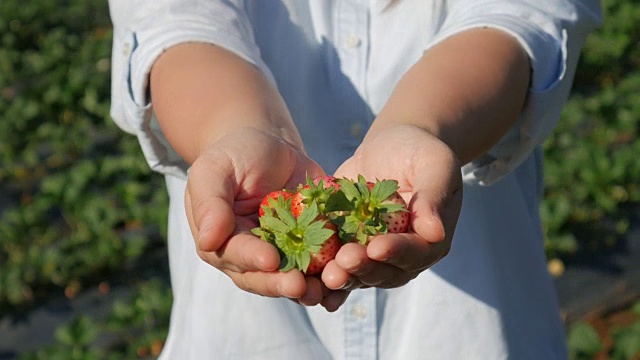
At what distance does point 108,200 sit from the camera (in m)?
4.44

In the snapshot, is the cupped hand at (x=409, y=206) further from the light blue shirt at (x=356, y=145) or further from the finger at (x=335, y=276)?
the light blue shirt at (x=356, y=145)

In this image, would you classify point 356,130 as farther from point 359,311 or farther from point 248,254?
point 248,254

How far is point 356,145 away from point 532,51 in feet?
1.07

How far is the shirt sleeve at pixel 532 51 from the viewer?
1.68 meters

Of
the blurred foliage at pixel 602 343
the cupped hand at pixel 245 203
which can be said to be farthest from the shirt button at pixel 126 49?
the blurred foliage at pixel 602 343

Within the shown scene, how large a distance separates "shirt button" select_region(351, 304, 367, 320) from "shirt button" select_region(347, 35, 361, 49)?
1.31ft

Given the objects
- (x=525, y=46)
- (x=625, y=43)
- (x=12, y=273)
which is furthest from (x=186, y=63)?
(x=625, y=43)

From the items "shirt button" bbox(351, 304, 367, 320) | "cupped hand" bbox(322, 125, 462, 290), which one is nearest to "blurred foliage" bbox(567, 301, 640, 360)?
"shirt button" bbox(351, 304, 367, 320)

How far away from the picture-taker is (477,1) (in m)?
1.71

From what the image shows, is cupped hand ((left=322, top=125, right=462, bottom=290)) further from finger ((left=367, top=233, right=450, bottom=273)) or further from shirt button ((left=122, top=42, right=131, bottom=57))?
shirt button ((left=122, top=42, right=131, bottom=57))

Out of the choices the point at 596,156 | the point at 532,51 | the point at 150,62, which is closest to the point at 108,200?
the point at 596,156

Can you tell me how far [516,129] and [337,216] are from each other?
15.3 inches

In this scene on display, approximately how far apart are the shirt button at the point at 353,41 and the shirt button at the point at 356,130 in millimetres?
118

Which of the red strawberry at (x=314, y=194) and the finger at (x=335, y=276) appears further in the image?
the red strawberry at (x=314, y=194)
